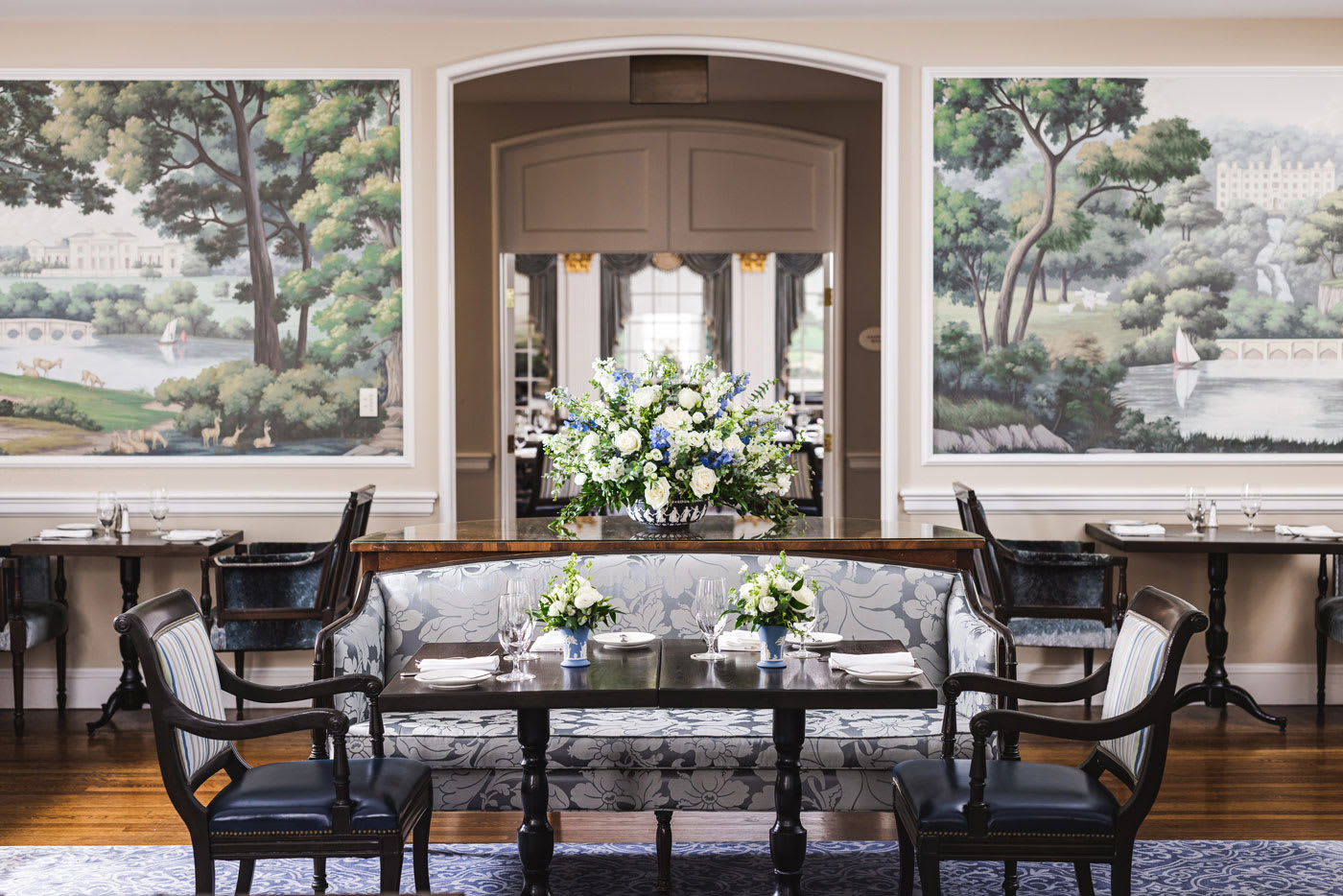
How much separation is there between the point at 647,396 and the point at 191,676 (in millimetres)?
1610

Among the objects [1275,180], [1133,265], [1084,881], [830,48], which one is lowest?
[1084,881]

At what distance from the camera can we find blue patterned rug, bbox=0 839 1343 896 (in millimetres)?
3545

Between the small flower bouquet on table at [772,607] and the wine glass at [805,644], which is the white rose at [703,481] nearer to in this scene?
the wine glass at [805,644]

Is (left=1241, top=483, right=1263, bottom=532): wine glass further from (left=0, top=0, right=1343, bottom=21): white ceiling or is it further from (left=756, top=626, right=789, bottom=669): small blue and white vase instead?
(left=756, top=626, right=789, bottom=669): small blue and white vase

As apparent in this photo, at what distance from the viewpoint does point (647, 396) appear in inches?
152

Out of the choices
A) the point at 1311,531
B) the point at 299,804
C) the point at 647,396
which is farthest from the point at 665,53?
the point at 299,804

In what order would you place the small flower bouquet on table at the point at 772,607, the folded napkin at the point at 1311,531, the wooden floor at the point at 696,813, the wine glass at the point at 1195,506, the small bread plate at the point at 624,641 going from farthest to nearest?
the wine glass at the point at 1195,506 → the folded napkin at the point at 1311,531 → the wooden floor at the point at 696,813 → the small bread plate at the point at 624,641 → the small flower bouquet on table at the point at 772,607

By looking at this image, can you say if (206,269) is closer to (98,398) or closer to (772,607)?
(98,398)

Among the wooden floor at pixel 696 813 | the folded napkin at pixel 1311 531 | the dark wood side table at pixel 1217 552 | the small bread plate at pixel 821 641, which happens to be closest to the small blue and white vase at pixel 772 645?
the small bread plate at pixel 821 641

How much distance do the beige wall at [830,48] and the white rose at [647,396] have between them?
7.47 ft

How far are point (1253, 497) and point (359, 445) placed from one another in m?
4.35

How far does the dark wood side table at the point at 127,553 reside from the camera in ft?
17.3

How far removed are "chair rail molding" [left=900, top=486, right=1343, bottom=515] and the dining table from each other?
2515 mm

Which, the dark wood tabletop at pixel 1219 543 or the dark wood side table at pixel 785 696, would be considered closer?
the dark wood side table at pixel 785 696
